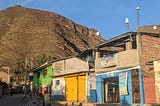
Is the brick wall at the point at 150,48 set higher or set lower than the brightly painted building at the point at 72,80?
higher

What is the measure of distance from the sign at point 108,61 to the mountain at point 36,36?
6043 centimetres

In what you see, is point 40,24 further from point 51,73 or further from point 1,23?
point 51,73

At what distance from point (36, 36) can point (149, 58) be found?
369 feet

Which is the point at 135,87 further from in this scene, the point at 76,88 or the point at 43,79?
the point at 43,79

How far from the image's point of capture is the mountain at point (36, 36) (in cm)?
11657

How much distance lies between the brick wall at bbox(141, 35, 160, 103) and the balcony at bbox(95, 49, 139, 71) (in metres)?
0.79

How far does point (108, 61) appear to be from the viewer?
1305 inches

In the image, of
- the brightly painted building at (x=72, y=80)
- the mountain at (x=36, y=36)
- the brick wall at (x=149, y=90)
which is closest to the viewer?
the brick wall at (x=149, y=90)

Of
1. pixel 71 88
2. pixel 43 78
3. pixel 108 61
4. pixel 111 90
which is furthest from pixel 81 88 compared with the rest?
pixel 43 78

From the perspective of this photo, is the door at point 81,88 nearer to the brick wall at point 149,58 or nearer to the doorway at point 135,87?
the doorway at point 135,87

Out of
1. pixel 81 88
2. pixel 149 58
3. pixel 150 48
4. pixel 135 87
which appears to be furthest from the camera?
pixel 81 88

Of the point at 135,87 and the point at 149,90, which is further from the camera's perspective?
the point at 135,87

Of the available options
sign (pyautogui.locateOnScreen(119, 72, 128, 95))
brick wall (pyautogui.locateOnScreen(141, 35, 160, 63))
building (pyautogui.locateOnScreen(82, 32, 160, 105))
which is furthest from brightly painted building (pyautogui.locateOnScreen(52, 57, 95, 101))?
brick wall (pyautogui.locateOnScreen(141, 35, 160, 63))

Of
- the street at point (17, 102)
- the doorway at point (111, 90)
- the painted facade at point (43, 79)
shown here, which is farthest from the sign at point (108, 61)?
the painted facade at point (43, 79)
